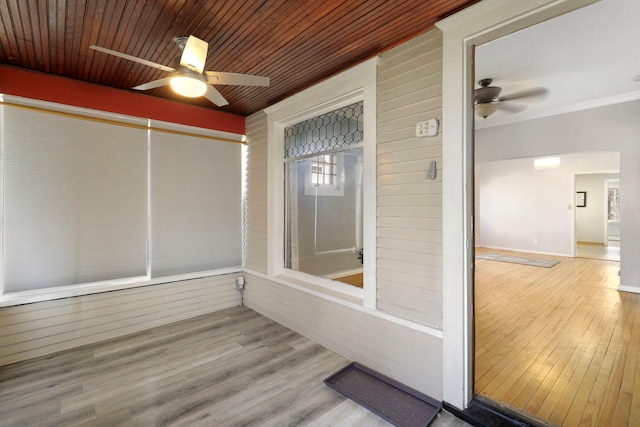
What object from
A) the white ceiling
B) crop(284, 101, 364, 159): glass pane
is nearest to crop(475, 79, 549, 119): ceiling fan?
the white ceiling

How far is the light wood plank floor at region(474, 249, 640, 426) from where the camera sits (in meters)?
1.95

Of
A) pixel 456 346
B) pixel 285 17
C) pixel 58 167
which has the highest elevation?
pixel 285 17

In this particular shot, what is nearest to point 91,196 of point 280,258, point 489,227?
point 280,258

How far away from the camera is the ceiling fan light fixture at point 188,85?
1942 mm

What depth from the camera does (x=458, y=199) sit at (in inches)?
73.4

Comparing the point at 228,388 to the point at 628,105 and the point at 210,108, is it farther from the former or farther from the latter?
the point at 628,105

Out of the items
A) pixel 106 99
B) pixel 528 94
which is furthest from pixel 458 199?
pixel 106 99

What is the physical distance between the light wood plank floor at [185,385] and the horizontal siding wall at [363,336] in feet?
0.52

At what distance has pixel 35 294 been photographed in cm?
270

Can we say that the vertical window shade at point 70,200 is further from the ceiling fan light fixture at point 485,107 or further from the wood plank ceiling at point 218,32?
the ceiling fan light fixture at point 485,107

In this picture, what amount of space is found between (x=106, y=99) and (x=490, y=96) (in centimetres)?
443

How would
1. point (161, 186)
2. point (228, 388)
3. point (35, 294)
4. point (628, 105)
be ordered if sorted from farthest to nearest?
point (628, 105), point (161, 186), point (35, 294), point (228, 388)

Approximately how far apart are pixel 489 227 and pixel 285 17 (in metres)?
8.64

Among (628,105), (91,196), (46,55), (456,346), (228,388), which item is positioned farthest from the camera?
(628,105)
